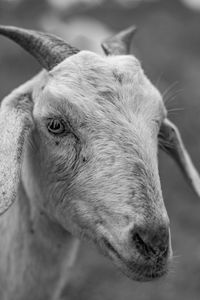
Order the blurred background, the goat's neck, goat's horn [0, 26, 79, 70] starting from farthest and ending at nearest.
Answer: the blurred background, the goat's neck, goat's horn [0, 26, 79, 70]

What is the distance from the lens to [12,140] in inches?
158

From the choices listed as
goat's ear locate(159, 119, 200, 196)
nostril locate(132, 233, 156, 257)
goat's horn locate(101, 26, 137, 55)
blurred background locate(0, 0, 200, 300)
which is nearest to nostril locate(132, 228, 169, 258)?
nostril locate(132, 233, 156, 257)

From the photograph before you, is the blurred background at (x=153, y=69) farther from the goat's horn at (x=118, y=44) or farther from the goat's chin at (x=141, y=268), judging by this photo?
the goat's chin at (x=141, y=268)

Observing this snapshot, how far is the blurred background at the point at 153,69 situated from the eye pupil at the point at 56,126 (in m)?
1.84

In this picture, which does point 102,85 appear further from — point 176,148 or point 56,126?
point 176,148

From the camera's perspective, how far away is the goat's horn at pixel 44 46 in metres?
4.30

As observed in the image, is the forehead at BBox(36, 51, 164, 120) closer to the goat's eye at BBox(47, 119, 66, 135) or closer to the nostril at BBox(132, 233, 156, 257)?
the goat's eye at BBox(47, 119, 66, 135)

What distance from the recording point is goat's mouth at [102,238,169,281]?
138 inches

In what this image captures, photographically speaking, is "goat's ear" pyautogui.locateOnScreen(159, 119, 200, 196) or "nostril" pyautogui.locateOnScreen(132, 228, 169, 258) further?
"goat's ear" pyautogui.locateOnScreen(159, 119, 200, 196)

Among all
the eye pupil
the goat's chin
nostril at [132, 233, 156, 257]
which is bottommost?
the goat's chin

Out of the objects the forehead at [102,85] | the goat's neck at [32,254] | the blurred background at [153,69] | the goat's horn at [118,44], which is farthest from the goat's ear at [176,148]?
the goat's neck at [32,254]

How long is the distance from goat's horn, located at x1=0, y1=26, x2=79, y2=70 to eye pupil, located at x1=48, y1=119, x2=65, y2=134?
1.69ft

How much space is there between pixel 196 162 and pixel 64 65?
5.59m

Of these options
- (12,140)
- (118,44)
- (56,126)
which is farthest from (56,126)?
(118,44)
